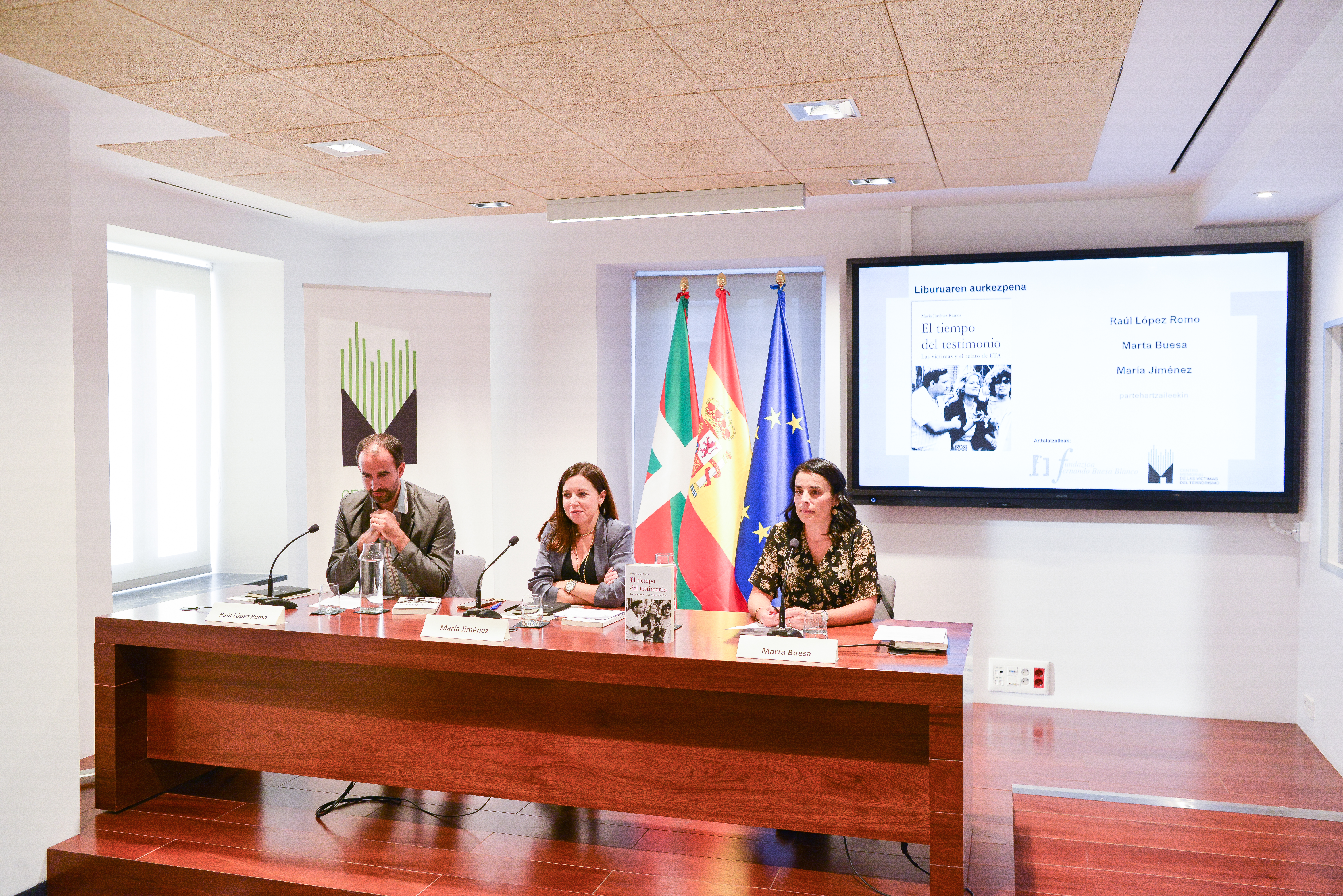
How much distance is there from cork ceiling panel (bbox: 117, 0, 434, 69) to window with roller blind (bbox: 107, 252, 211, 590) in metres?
3.12

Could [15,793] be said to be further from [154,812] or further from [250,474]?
[250,474]

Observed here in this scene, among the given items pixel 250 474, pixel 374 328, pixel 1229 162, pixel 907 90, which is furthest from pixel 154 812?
pixel 1229 162

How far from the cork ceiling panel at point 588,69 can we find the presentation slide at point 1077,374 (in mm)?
2335

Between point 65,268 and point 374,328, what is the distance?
1.61 m

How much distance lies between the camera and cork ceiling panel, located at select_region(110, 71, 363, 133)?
278 cm

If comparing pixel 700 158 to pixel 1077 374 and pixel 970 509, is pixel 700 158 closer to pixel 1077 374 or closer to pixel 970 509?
pixel 1077 374

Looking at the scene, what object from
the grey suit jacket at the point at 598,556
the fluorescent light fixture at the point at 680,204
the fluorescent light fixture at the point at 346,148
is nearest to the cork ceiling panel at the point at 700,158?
the fluorescent light fixture at the point at 680,204

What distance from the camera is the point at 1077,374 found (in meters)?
4.57

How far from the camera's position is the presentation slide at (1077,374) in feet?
14.3

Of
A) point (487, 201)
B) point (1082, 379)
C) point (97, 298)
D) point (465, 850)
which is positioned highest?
point (487, 201)

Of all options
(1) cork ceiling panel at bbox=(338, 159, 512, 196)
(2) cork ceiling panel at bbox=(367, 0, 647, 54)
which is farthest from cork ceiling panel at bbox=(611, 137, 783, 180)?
(2) cork ceiling panel at bbox=(367, 0, 647, 54)

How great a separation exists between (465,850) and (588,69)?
2.29 metres

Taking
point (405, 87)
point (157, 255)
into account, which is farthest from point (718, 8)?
point (157, 255)

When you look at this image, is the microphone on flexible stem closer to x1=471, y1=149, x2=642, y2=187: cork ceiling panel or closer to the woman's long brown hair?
the woman's long brown hair
